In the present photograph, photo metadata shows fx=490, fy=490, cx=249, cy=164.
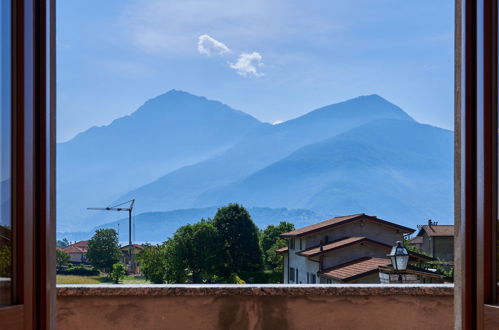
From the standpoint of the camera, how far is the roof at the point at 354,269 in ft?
48.5

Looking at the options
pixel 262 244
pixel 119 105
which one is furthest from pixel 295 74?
pixel 262 244

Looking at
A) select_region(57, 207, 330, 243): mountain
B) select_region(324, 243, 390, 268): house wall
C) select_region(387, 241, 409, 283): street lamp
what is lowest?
select_region(57, 207, 330, 243): mountain

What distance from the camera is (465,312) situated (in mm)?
872

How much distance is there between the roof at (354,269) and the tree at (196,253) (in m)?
11.8

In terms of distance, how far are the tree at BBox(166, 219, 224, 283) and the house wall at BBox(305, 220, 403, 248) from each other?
9.72 meters

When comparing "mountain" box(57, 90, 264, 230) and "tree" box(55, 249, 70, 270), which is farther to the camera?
"mountain" box(57, 90, 264, 230)

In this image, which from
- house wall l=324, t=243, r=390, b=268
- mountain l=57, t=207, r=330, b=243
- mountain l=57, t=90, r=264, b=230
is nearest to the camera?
house wall l=324, t=243, r=390, b=268

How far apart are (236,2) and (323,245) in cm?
6838

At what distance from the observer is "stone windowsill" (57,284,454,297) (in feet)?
7.41

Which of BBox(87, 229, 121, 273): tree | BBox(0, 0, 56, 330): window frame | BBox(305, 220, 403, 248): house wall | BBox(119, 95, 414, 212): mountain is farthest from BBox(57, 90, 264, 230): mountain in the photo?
BBox(0, 0, 56, 330): window frame

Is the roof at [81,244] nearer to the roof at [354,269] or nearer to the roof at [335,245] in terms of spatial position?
the roof at [335,245]

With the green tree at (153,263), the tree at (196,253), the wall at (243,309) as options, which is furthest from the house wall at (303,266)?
the wall at (243,309)

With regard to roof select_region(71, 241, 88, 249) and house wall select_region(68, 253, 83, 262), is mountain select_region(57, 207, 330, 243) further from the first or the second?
house wall select_region(68, 253, 83, 262)

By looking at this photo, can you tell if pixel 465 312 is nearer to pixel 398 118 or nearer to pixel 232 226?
pixel 232 226
